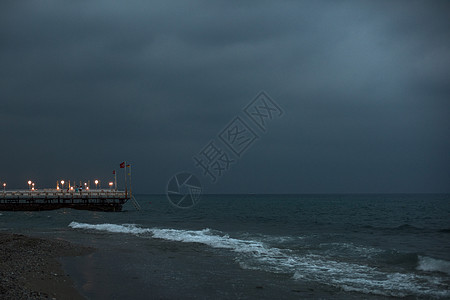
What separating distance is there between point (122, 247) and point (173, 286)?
32.7 feet

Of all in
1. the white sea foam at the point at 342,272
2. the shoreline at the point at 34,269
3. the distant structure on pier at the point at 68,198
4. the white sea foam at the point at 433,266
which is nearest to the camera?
the shoreline at the point at 34,269

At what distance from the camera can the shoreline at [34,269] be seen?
32.6 feet

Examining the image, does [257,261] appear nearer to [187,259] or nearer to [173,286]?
[187,259]

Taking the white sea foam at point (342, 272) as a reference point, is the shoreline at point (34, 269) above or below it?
above

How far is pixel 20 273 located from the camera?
12.5 m

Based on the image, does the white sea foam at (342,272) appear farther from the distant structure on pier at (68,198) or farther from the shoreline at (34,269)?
the distant structure on pier at (68,198)

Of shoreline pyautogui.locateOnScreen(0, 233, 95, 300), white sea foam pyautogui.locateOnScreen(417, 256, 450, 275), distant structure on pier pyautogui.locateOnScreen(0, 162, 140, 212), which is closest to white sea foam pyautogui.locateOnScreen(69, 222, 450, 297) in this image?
white sea foam pyautogui.locateOnScreen(417, 256, 450, 275)

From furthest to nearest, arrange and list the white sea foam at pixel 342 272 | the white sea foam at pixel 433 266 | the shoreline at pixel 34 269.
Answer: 1. the white sea foam at pixel 433 266
2. the white sea foam at pixel 342 272
3. the shoreline at pixel 34 269

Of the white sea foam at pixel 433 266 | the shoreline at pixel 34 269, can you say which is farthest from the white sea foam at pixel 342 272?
the shoreline at pixel 34 269

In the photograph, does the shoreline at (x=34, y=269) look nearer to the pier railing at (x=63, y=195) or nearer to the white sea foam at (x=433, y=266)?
the white sea foam at (x=433, y=266)

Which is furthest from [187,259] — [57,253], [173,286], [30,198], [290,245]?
[30,198]

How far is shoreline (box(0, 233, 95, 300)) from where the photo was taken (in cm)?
995

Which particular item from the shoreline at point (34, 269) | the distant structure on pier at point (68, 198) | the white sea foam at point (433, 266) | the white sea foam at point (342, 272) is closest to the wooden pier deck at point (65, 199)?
the distant structure on pier at point (68, 198)

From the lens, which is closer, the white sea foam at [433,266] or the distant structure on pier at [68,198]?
the white sea foam at [433,266]
